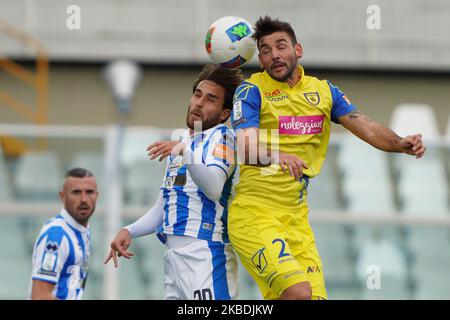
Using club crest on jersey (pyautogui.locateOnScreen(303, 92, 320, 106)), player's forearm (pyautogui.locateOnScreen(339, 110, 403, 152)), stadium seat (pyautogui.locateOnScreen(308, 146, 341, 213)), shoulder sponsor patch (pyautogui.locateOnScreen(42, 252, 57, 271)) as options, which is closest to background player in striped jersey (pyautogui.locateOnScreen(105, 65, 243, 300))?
club crest on jersey (pyautogui.locateOnScreen(303, 92, 320, 106))

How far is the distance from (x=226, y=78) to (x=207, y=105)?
0.21 m

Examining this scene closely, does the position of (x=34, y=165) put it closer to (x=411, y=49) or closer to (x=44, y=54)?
(x=44, y=54)

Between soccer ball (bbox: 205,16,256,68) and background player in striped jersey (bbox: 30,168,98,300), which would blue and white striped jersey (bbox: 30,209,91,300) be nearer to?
background player in striped jersey (bbox: 30,168,98,300)

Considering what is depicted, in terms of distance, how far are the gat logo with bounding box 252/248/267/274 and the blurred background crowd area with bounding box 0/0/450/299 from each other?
7.58 meters

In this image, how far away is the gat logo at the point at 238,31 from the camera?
6.45 meters

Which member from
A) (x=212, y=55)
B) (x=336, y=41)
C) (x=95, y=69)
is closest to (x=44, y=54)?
(x=95, y=69)

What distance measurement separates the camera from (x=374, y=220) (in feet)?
45.1

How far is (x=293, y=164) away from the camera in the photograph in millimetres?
5672

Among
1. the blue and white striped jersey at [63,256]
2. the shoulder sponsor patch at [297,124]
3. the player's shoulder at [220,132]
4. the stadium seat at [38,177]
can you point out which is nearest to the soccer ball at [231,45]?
the player's shoulder at [220,132]

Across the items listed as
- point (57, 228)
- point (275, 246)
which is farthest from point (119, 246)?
point (57, 228)

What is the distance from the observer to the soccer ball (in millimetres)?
6422
